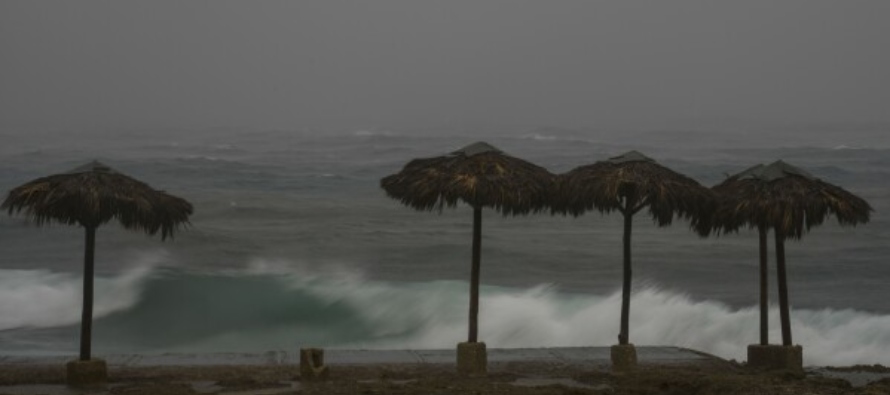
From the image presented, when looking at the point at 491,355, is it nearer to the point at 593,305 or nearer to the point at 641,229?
the point at 593,305

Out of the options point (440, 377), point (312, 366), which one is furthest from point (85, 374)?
point (440, 377)

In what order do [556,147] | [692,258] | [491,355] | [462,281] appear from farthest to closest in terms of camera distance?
[556,147] → [692,258] → [462,281] → [491,355]

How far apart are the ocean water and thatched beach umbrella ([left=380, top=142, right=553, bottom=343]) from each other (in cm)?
1048

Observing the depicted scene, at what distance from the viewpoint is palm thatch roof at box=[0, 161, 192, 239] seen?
52.0 feet

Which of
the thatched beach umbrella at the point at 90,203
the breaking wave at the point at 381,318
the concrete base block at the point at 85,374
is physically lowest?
the breaking wave at the point at 381,318

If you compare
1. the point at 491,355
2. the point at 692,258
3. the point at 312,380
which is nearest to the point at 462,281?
the point at 692,258

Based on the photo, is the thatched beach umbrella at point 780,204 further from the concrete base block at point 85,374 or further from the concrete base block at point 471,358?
the concrete base block at point 85,374

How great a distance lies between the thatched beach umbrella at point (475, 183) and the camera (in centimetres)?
1633

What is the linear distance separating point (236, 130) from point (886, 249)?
74590 millimetres

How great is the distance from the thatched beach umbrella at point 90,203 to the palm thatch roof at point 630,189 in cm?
475

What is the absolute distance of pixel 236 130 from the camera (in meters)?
112

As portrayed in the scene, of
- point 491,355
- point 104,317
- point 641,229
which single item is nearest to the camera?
point 491,355

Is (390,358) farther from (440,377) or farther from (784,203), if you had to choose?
(784,203)

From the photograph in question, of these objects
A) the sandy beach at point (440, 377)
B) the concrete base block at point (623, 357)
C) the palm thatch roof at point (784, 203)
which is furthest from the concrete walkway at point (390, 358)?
the palm thatch roof at point (784, 203)
